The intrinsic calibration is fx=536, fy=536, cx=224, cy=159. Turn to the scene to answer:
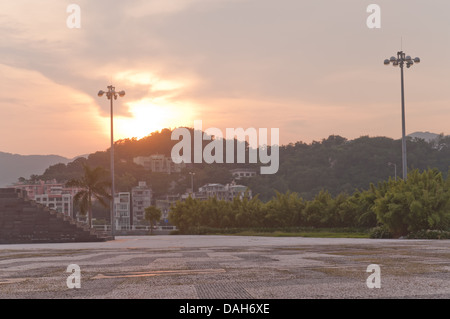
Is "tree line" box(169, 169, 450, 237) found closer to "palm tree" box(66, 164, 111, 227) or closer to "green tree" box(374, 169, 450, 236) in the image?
"green tree" box(374, 169, 450, 236)

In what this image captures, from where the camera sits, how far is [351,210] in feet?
136

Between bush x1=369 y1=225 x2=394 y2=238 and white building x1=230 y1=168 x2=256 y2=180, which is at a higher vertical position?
white building x1=230 y1=168 x2=256 y2=180

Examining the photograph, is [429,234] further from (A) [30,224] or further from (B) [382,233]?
(A) [30,224]

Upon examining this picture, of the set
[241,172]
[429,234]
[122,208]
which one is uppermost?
[241,172]

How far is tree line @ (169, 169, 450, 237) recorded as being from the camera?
86.3ft

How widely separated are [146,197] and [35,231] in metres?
139

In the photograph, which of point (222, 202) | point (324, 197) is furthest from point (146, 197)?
point (324, 197)

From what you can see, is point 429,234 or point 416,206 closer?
point 429,234

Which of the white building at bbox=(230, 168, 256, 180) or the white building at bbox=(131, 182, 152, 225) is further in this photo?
the white building at bbox=(131, 182, 152, 225)

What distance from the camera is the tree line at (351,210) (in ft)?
86.3

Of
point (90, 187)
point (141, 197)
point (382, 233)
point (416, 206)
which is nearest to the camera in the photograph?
point (416, 206)

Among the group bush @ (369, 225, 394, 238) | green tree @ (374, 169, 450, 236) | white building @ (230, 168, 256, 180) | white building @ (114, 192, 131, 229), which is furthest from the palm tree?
white building @ (114, 192, 131, 229)

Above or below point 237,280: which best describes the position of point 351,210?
below

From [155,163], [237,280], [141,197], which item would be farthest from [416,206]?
[155,163]
